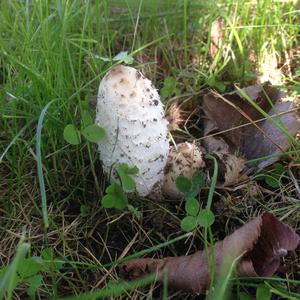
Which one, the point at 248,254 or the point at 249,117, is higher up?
the point at 249,117

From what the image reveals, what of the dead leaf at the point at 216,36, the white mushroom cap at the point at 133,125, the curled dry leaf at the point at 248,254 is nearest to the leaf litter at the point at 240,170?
the curled dry leaf at the point at 248,254

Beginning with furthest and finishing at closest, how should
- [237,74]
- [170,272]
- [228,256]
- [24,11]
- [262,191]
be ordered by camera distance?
[237,74] < [24,11] < [262,191] < [170,272] < [228,256]

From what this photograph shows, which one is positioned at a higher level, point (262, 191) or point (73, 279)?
point (262, 191)

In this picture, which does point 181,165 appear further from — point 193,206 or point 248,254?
point 248,254

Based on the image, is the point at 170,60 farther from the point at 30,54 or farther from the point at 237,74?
the point at 30,54

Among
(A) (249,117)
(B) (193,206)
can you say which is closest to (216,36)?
(A) (249,117)

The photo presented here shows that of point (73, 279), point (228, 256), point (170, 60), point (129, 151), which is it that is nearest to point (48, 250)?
point (73, 279)
